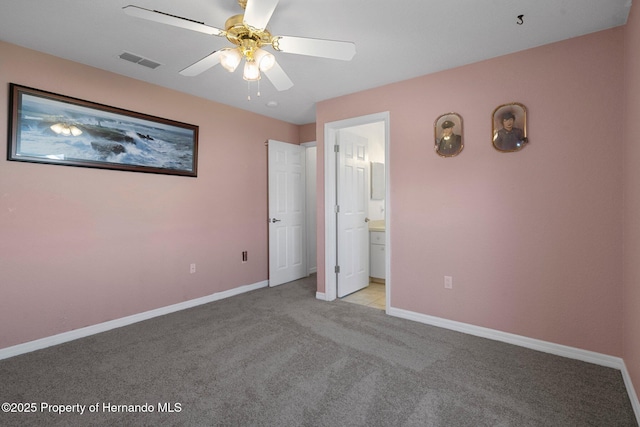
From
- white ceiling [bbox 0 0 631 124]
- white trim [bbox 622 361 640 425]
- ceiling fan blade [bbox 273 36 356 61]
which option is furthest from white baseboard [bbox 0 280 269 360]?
white trim [bbox 622 361 640 425]

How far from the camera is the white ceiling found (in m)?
2.03

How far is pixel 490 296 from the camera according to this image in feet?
9.16

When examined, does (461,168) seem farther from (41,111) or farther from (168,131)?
(41,111)

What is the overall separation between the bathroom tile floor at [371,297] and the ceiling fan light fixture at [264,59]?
273 centimetres

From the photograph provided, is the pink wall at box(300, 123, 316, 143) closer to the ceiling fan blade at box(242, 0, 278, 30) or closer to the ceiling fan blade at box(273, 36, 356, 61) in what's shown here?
the ceiling fan blade at box(273, 36, 356, 61)

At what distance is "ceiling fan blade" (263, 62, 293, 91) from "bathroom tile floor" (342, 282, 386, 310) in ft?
8.35

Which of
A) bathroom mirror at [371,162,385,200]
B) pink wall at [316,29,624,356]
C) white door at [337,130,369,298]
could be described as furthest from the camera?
bathroom mirror at [371,162,385,200]

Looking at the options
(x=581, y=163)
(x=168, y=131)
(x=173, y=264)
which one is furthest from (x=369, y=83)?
(x=173, y=264)

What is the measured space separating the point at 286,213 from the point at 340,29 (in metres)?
2.89

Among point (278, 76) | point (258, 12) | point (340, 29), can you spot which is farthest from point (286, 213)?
point (258, 12)

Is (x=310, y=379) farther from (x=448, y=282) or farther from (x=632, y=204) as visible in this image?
(x=632, y=204)

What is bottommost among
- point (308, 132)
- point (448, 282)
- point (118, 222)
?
point (448, 282)

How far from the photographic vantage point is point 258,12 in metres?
1.63

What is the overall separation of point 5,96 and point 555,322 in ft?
15.2
